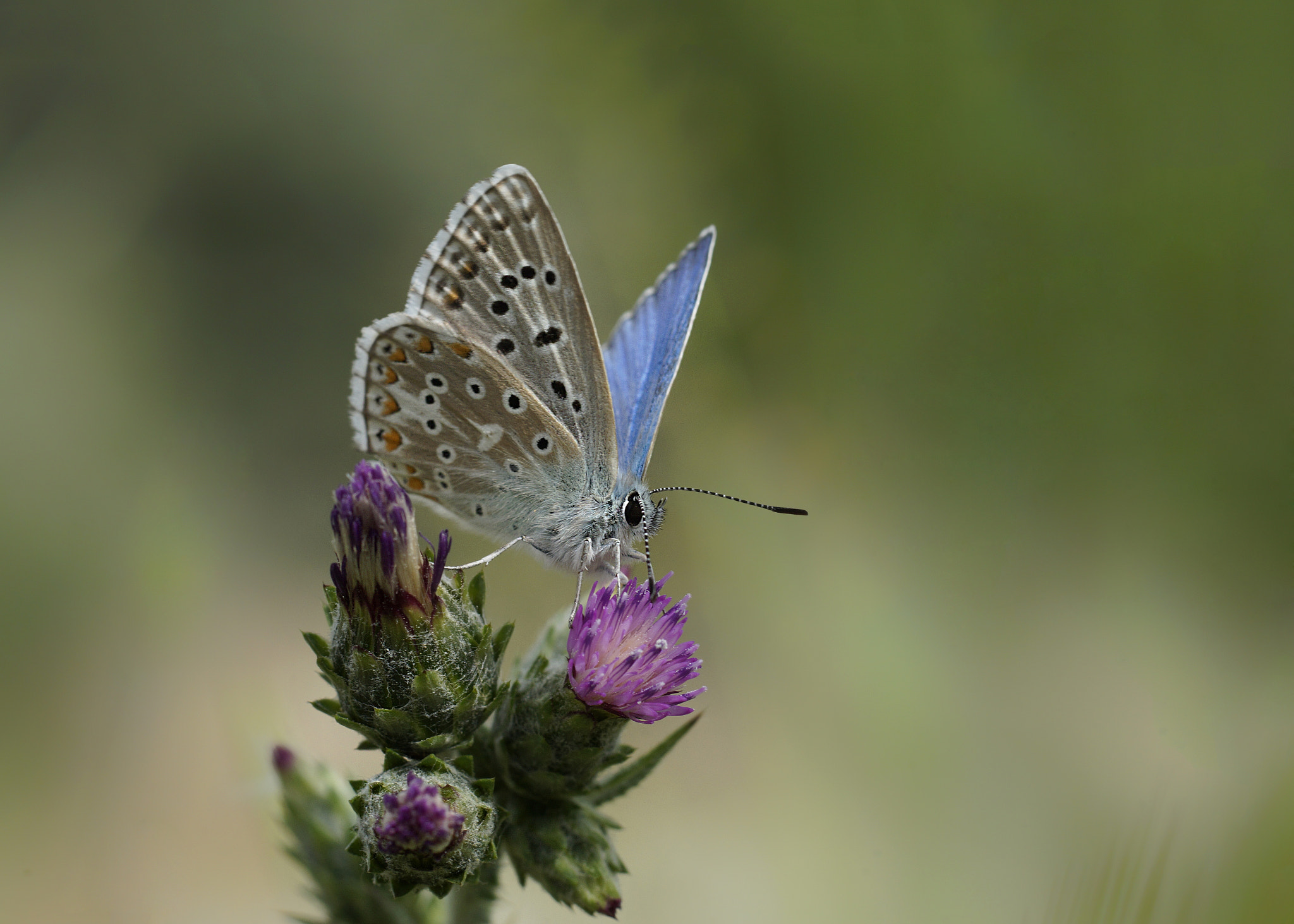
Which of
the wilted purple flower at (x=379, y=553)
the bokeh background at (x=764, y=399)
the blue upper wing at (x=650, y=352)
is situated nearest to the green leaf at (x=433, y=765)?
the wilted purple flower at (x=379, y=553)

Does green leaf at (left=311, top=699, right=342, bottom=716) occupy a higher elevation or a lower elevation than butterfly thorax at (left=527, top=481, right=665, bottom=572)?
lower

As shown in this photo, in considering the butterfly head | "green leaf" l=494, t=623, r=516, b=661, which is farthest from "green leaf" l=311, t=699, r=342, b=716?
the butterfly head

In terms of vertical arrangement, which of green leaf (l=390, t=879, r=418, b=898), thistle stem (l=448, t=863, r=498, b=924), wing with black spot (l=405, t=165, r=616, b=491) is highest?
wing with black spot (l=405, t=165, r=616, b=491)

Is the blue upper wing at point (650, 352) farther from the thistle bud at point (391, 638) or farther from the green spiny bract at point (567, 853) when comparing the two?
the green spiny bract at point (567, 853)

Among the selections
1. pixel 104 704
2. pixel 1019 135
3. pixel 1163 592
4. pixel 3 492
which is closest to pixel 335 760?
pixel 104 704

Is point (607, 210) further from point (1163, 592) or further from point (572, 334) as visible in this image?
point (1163, 592)

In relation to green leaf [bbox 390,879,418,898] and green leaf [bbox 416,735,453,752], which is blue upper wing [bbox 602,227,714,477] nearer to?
green leaf [bbox 416,735,453,752]

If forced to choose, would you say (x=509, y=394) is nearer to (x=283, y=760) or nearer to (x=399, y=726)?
(x=399, y=726)
